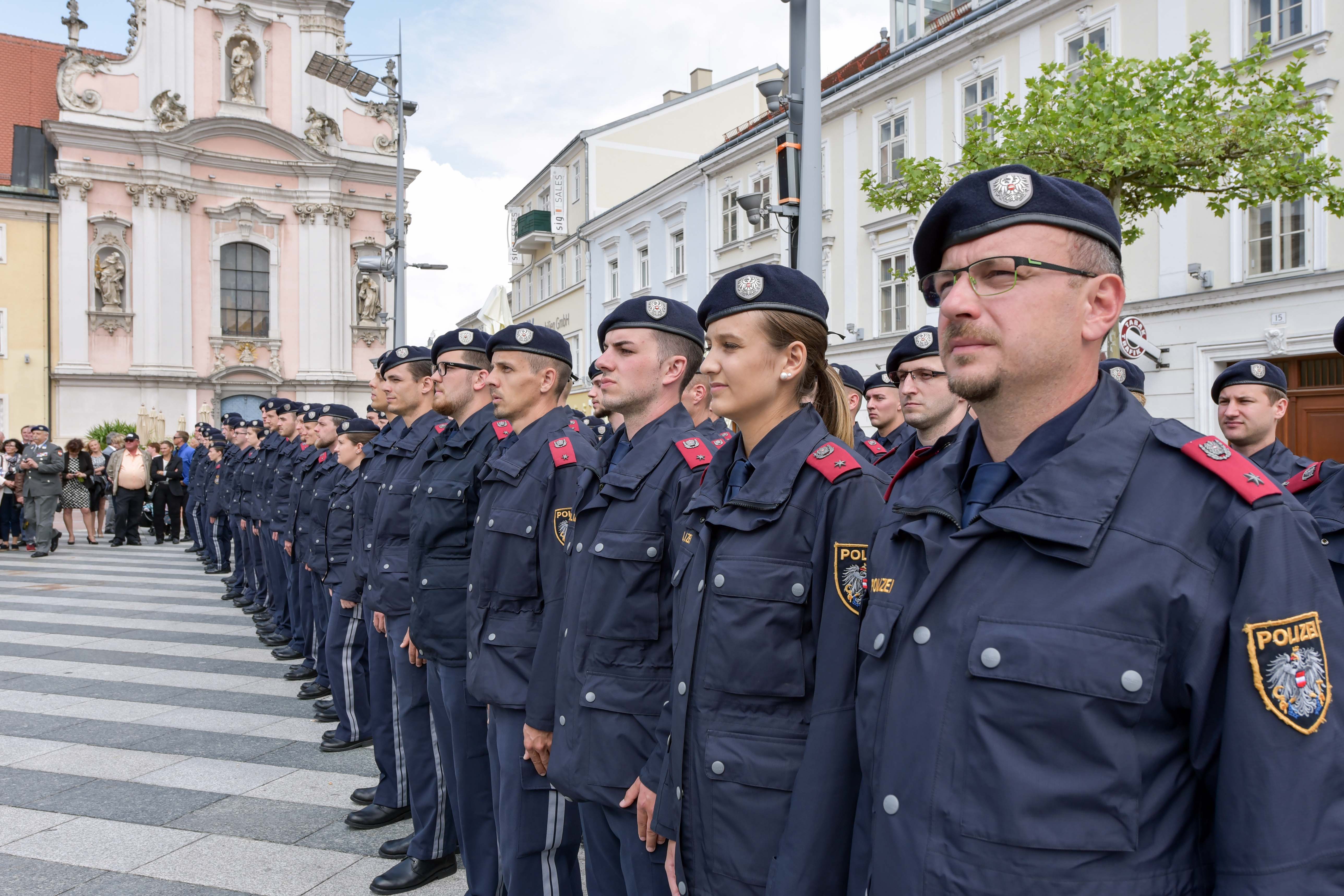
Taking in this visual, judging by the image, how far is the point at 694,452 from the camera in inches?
114

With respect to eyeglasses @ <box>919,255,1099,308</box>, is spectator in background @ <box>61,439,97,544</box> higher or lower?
lower

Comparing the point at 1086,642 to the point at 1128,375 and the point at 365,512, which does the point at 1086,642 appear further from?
the point at 365,512

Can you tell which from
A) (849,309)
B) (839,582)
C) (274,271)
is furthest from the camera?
(274,271)

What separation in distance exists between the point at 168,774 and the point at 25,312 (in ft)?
111

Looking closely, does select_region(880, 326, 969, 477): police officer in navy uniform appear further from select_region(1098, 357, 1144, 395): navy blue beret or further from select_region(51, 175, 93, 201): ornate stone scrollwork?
select_region(51, 175, 93, 201): ornate stone scrollwork

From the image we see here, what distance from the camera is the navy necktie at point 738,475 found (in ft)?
7.97

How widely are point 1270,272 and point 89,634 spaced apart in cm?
1593

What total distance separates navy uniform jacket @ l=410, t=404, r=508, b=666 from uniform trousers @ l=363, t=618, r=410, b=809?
2.76 ft

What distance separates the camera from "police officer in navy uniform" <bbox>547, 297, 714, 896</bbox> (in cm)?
269

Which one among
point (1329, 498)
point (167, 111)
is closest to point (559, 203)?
point (167, 111)

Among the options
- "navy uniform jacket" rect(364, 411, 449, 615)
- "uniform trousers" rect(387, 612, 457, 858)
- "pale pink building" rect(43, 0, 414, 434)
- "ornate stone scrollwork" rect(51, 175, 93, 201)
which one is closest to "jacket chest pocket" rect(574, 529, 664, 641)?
"uniform trousers" rect(387, 612, 457, 858)

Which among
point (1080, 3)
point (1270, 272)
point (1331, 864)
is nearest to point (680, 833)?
point (1331, 864)

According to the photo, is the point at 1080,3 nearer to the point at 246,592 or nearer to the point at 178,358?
the point at 246,592

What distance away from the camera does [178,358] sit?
109 feet
